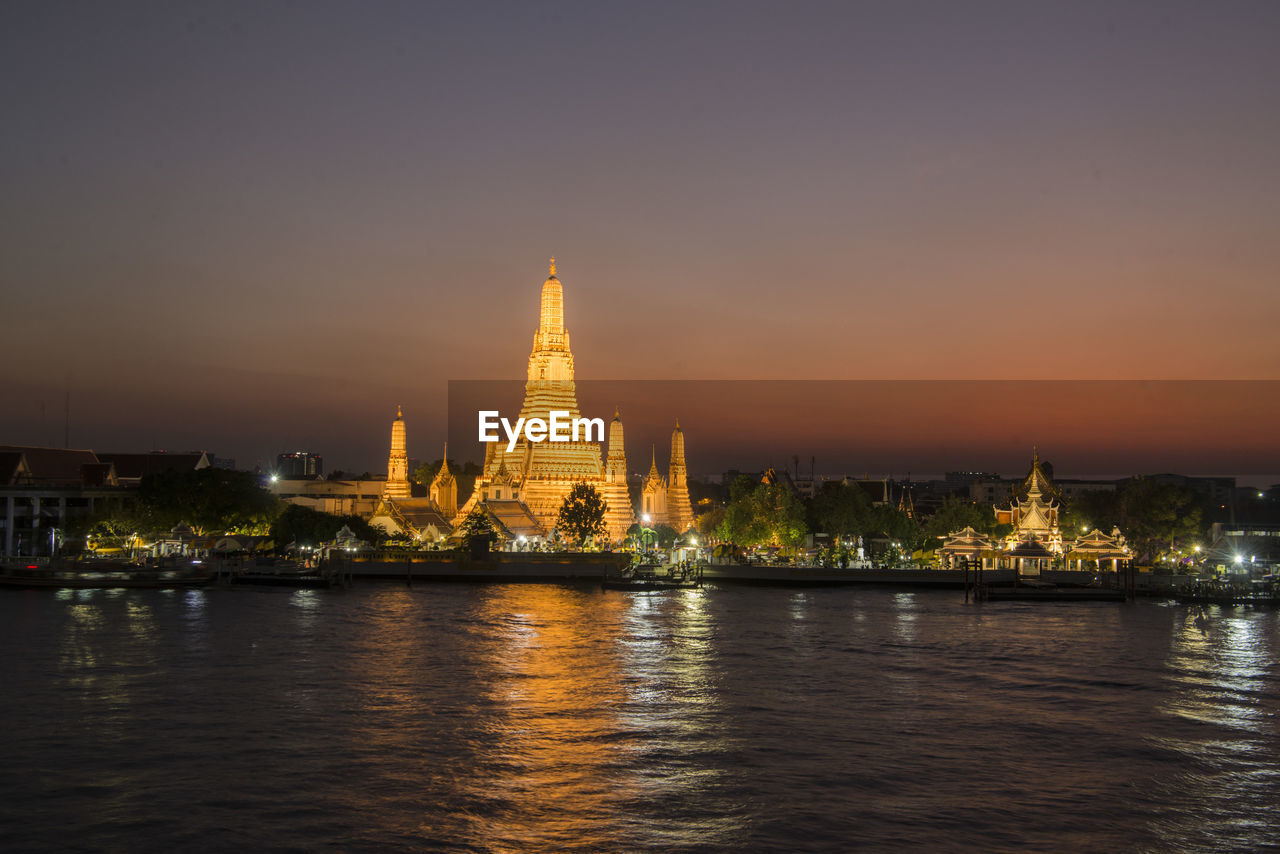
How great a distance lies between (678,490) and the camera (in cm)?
10544

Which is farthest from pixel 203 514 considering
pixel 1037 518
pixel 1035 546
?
pixel 1037 518

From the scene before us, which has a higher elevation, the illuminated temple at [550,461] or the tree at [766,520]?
the illuminated temple at [550,461]

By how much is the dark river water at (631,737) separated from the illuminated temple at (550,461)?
41.4m

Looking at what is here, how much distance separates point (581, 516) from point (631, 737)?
5442 cm

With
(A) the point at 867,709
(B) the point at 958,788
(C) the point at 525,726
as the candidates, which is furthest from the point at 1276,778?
(C) the point at 525,726

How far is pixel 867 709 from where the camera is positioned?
28109 millimetres

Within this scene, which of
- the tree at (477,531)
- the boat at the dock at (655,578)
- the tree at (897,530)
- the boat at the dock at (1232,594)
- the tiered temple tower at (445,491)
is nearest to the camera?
the boat at the dock at (1232,594)

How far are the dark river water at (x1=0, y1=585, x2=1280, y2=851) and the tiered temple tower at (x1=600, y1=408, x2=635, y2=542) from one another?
4399 cm

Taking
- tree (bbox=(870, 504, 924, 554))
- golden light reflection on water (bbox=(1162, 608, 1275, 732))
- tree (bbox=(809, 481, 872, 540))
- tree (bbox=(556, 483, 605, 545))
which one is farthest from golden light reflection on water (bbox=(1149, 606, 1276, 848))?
tree (bbox=(556, 483, 605, 545))

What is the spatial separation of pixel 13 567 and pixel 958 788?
5899 centimetres

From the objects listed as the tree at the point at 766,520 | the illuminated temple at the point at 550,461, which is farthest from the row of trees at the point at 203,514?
the tree at the point at 766,520

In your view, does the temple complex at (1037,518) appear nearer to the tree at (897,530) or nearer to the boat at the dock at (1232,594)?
Result: the tree at (897,530)

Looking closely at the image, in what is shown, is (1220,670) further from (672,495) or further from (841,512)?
(672,495)

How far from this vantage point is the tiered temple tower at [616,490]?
88.9 metres
